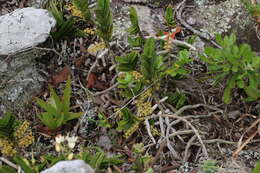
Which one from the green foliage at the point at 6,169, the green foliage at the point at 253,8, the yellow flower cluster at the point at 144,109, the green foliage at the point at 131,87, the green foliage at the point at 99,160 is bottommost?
the green foliage at the point at 6,169

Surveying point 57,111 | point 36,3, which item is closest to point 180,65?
point 57,111

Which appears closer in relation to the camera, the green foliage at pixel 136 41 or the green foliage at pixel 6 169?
the green foliage at pixel 6 169

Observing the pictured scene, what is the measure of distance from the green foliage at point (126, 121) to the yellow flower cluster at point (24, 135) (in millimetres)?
550

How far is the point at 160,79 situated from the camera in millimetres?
2311

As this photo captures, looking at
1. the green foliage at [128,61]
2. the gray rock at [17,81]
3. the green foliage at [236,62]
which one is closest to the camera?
the green foliage at [236,62]

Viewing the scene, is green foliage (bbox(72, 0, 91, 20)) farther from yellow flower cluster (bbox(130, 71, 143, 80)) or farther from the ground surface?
yellow flower cluster (bbox(130, 71, 143, 80))

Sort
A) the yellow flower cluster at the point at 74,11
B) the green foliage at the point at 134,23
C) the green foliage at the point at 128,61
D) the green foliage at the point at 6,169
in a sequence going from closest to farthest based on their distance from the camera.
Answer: the green foliage at the point at 6,169
the green foliage at the point at 128,61
the green foliage at the point at 134,23
the yellow flower cluster at the point at 74,11

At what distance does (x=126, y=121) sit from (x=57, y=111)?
0.41 m

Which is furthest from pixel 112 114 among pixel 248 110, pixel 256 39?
pixel 256 39

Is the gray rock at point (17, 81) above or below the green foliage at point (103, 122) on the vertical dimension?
above

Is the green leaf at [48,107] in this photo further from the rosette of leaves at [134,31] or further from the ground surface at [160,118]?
the rosette of leaves at [134,31]

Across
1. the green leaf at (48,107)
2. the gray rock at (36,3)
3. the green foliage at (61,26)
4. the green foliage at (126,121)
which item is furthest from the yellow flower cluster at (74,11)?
the green foliage at (126,121)

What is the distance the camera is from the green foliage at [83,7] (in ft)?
8.17

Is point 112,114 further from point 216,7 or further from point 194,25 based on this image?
point 216,7
